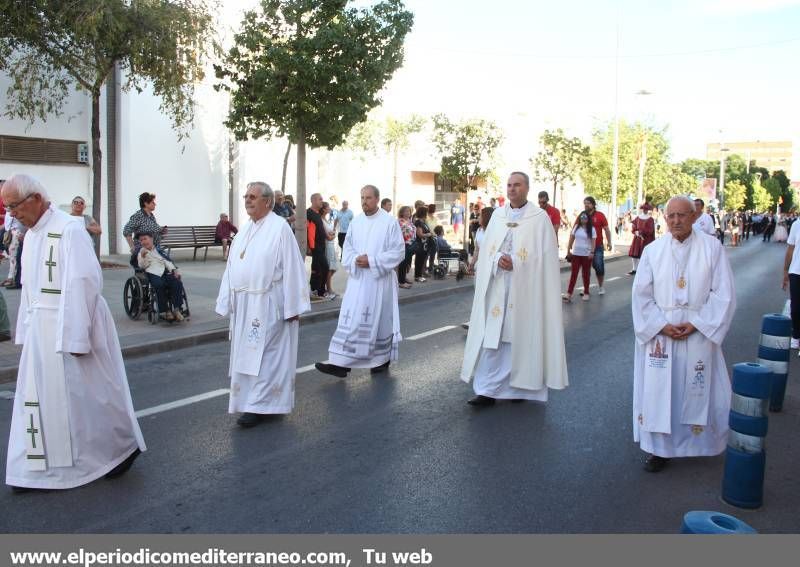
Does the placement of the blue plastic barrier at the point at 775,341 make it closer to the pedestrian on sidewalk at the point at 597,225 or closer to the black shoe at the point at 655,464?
the black shoe at the point at 655,464

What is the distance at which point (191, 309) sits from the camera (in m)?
12.2

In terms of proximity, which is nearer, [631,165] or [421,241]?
[421,241]

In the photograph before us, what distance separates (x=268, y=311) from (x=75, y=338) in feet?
6.04

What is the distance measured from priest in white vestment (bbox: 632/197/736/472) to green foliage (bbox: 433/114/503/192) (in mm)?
17245

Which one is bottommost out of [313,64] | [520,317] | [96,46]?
[520,317]

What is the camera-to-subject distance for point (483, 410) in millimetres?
6770

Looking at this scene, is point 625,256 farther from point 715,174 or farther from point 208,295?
point 715,174

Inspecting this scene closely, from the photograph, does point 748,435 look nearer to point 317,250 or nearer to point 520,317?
point 520,317

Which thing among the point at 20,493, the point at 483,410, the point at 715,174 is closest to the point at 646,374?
the point at 483,410

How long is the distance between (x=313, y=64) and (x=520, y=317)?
695cm

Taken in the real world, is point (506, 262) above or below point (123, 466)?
above

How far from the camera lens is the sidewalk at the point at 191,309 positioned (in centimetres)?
929

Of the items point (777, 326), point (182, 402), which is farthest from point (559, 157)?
point (182, 402)
